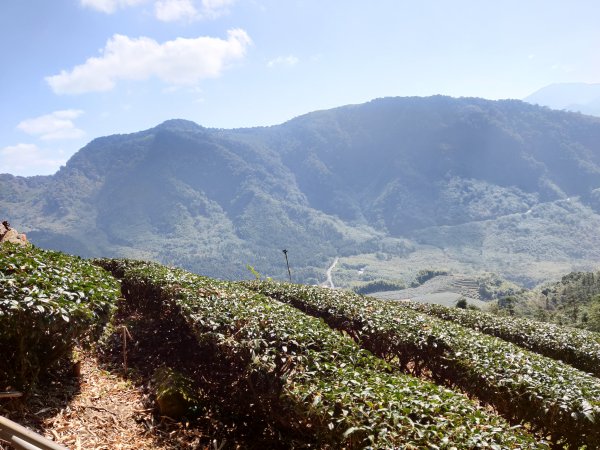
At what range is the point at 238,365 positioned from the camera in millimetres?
6590

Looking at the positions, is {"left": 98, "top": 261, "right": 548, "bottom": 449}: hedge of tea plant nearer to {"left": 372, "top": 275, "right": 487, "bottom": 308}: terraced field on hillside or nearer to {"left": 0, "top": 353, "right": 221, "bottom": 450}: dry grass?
{"left": 0, "top": 353, "right": 221, "bottom": 450}: dry grass

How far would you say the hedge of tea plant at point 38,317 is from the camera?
5078mm

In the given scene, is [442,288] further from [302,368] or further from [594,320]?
[302,368]

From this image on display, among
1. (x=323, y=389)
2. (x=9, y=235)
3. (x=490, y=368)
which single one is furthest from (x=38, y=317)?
(x=9, y=235)

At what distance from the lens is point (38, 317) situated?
16.9 ft

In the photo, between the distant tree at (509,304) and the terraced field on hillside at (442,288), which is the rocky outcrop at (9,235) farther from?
the terraced field on hillside at (442,288)

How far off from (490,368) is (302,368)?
3.43 meters

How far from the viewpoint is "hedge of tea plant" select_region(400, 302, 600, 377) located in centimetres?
1086

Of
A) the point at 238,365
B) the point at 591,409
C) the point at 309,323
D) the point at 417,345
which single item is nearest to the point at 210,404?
the point at 238,365

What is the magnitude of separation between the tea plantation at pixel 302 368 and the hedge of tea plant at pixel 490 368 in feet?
0.08

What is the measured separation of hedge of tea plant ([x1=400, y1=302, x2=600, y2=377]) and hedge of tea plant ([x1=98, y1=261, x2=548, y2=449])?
7.42m

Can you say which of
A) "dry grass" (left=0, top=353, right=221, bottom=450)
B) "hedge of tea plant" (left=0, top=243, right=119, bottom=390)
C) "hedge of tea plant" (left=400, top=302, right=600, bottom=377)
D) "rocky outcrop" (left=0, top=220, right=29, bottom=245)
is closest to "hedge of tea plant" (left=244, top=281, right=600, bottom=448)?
"hedge of tea plant" (left=400, top=302, right=600, bottom=377)

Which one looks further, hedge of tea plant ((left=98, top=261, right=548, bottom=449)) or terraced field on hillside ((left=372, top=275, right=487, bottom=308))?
terraced field on hillside ((left=372, top=275, right=487, bottom=308))

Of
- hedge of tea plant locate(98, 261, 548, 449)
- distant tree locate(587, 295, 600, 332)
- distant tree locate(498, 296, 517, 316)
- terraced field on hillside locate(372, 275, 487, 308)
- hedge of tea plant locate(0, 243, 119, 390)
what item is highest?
hedge of tea plant locate(0, 243, 119, 390)
